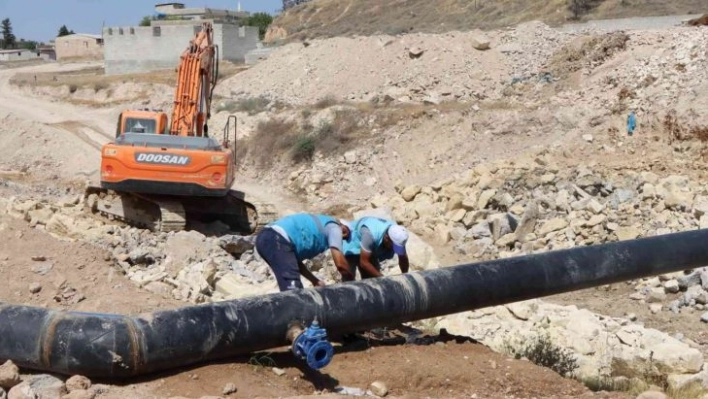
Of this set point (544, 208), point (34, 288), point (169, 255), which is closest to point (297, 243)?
point (34, 288)

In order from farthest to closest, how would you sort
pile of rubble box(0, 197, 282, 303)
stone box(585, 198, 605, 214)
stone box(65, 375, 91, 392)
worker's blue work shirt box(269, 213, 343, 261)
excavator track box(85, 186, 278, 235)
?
excavator track box(85, 186, 278, 235)
stone box(585, 198, 605, 214)
pile of rubble box(0, 197, 282, 303)
worker's blue work shirt box(269, 213, 343, 261)
stone box(65, 375, 91, 392)

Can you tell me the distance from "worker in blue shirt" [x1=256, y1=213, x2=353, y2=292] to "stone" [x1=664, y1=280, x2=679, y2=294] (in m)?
5.89

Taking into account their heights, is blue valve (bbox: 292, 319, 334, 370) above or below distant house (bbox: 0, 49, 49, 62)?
above

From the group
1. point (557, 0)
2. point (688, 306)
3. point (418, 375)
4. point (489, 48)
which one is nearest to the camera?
point (418, 375)

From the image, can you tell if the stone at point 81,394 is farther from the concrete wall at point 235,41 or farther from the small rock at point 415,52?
the concrete wall at point 235,41

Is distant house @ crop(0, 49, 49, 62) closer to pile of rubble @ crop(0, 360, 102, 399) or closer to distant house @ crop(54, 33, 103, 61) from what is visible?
distant house @ crop(54, 33, 103, 61)

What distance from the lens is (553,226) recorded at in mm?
14242

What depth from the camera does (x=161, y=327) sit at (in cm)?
532

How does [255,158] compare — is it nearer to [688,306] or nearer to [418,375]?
[688,306]

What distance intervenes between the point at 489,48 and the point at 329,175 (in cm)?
756

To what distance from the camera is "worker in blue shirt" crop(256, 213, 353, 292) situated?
7051 millimetres

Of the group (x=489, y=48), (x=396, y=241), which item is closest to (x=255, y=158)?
(x=489, y=48)

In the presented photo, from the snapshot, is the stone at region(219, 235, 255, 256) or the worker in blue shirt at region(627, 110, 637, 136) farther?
the worker in blue shirt at region(627, 110, 637, 136)

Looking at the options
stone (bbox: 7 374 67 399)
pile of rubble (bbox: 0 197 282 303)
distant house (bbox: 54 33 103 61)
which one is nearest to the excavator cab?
pile of rubble (bbox: 0 197 282 303)
